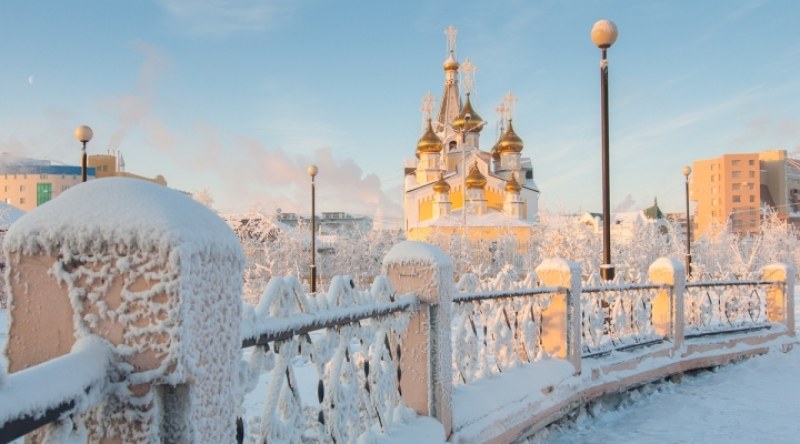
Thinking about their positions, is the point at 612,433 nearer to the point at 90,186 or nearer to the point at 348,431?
the point at 348,431

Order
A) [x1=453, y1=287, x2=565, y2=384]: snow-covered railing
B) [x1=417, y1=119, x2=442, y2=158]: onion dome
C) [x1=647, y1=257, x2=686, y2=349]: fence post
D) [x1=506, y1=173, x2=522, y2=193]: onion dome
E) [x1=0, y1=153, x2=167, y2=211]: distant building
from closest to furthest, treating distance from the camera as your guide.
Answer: [x1=453, y1=287, x2=565, y2=384]: snow-covered railing, [x1=647, y1=257, x2=686, y2=349]: fence post, [x1=506, y1=173, x2=522, y2=193]: onion dome, [x1=417, y1=119, x2=442, y2=158]: onion dome, [x1=0, y1=153, x2=167, y2=211]: distant building

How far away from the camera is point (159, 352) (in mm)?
1423

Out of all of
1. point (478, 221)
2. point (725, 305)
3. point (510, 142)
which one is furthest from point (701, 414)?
point (510, 142)

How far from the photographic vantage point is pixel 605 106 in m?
8.05

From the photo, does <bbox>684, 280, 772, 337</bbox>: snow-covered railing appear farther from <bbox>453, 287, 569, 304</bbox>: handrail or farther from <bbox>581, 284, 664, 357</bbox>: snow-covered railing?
<bbox>453, 287, 569, 304</bbox>: handrail

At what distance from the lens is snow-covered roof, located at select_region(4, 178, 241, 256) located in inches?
56.9

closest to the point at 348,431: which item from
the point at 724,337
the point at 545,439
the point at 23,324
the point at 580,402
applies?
the point at 23,324

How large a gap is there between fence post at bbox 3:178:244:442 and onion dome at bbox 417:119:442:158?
42.8m

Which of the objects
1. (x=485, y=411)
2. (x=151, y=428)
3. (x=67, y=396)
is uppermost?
(x=67, y=396)

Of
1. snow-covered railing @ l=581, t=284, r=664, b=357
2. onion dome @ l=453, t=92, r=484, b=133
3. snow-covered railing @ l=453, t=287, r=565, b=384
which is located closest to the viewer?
snow-covered railing @ l=453, t=287, r=565, b=384

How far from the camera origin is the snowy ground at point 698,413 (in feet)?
18.7

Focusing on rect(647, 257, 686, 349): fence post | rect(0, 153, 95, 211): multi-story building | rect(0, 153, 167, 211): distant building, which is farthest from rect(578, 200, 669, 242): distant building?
rect(0, 153, 95, 211): multi-story building

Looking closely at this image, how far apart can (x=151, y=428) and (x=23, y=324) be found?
0.41 metres

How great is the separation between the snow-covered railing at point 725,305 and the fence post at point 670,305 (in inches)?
27.9
